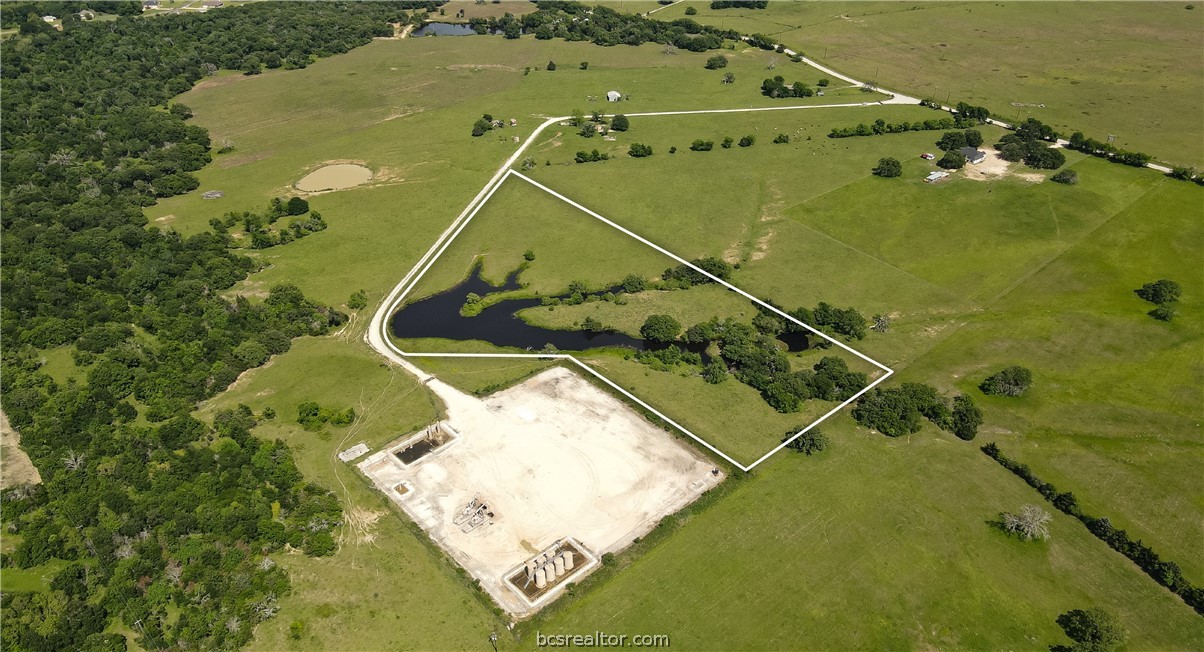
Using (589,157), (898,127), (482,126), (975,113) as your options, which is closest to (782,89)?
(898,127)

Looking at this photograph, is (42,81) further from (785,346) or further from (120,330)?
(785,346)

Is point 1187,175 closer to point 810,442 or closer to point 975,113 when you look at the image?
point 975,113

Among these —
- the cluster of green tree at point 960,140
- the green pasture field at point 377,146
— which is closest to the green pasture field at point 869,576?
the green pasture field at point 377,146

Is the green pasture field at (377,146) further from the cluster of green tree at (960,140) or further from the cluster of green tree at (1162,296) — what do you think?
the cluster of green tree at (1162,296)

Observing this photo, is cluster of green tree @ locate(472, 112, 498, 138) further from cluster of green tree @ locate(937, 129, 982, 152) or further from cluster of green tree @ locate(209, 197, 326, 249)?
cluster of green tree @ locate(937, 129, 982, 152)

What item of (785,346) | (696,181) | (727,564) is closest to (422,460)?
(727,564)
